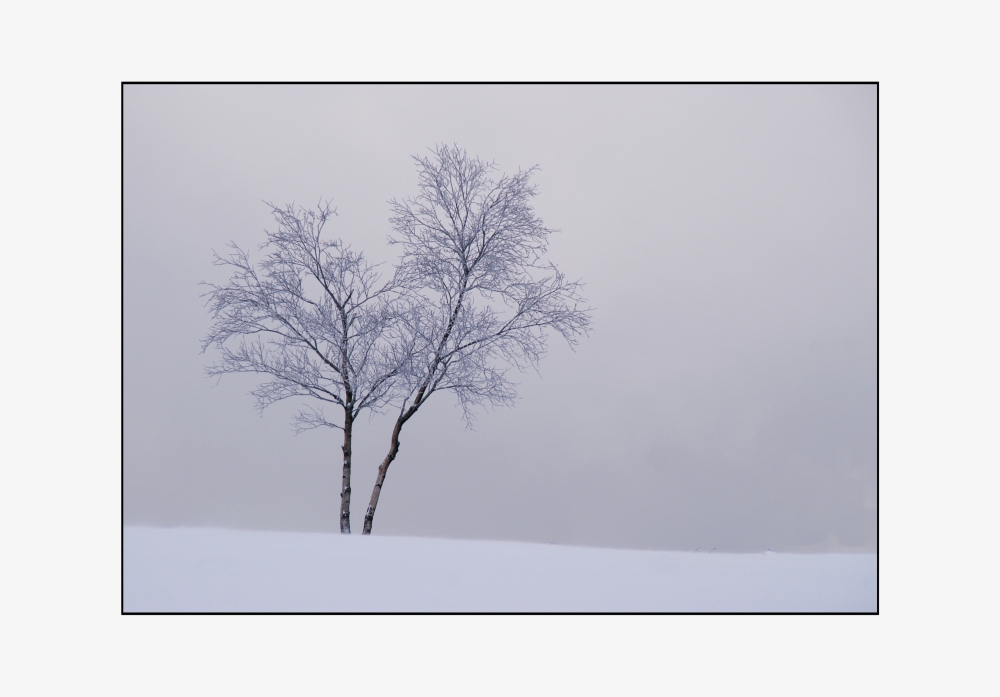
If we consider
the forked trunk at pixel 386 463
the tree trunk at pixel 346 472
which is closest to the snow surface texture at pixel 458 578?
the tree trunk at pixel 346 472

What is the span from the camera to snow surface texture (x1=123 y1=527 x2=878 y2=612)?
4414 millimetres

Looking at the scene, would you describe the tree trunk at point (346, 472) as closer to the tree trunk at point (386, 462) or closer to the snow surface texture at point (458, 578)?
the tree trunk at point (386, 462)

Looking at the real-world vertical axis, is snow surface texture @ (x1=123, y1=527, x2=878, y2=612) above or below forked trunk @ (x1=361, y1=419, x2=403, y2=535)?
below

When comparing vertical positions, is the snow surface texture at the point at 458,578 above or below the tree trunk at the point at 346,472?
below

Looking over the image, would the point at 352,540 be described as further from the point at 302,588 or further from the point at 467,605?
the point at 467,605

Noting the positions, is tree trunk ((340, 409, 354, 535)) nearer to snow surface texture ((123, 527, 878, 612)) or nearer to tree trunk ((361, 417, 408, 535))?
tree trunk ((361, 417, 408, 535))

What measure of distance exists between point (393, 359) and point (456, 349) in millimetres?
650

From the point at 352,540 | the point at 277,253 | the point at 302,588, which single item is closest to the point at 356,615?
the point at 302,588

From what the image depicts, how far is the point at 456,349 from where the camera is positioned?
6324mm

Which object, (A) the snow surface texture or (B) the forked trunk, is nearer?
(A) the snow surface texture

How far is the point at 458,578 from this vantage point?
4.51m

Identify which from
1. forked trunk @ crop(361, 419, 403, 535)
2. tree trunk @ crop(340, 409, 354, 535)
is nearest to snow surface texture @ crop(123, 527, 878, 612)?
tree trunk @ crop(340, 409, 354, 535)

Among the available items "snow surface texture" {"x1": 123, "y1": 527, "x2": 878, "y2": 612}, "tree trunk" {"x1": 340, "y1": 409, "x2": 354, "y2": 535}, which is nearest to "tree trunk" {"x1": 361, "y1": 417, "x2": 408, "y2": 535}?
"tree trunk" {"x1": 340, "y1": 409, "x2": 354, "y2": 535}

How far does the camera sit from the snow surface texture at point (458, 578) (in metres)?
4.41
